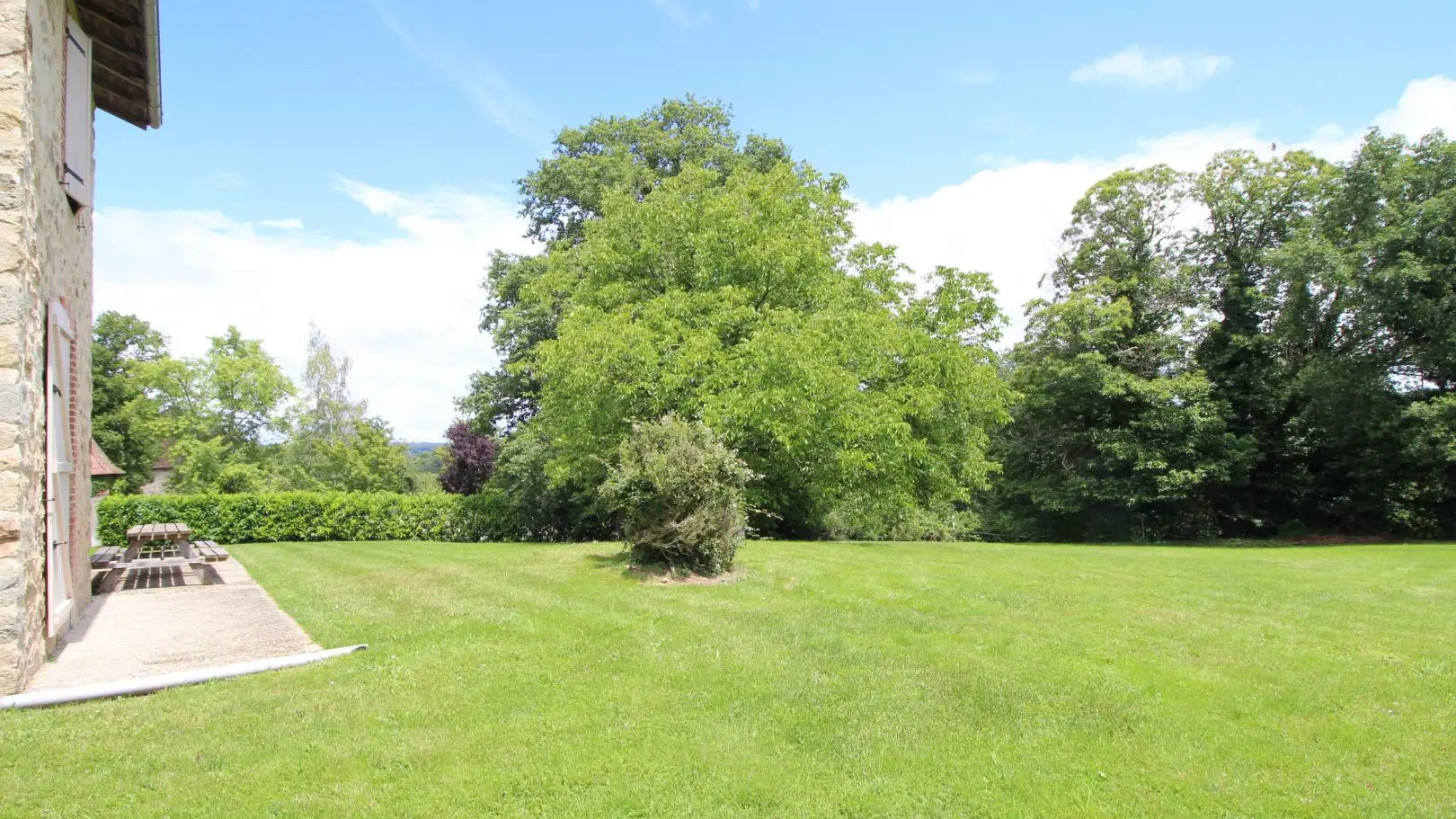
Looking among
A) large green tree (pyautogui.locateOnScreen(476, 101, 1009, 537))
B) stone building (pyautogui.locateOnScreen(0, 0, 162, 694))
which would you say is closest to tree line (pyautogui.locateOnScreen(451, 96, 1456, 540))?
large green tree (pyautogui.locateOnScreen(476, 101, 1009, 537))

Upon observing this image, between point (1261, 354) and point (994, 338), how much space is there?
13.5 metres

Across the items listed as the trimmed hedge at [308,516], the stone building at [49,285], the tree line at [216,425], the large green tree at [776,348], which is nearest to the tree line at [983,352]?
the large green tree at [776,348]

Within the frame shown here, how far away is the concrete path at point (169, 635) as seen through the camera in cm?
617

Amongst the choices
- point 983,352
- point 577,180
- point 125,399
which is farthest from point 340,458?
point 983,352

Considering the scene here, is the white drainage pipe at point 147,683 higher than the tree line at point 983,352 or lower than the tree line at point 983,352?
lower

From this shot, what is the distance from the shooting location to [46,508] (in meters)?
6.23

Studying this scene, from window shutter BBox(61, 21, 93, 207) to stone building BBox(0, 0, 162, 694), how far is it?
18 millimetres

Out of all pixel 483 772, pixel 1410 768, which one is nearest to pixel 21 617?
pixel 483 772

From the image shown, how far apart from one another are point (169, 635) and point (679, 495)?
18.9ft

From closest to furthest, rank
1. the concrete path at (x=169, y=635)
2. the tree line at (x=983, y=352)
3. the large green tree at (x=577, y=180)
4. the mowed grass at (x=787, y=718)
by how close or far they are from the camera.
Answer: the mowed grass at (x=787, y=718), the concrete path at (x=169, y=635), the tree line at (x=983, y=352), the large green tree at (x=577, y=180)

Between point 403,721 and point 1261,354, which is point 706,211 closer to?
point 403,721

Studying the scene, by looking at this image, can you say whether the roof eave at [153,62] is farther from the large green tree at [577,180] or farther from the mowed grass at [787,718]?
the large green tree at [577,180]

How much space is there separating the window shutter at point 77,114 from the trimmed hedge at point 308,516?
14.7 meters

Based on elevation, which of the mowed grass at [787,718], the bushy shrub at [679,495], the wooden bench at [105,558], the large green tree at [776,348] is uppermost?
the large green tree at [776,348]
